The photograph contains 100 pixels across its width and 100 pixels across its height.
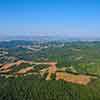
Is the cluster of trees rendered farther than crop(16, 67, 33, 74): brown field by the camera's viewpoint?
No

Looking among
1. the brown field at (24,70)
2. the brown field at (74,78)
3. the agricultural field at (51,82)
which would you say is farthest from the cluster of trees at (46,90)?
the brown field at (24,70)

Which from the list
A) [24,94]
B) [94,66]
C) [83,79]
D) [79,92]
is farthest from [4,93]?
[94,66]

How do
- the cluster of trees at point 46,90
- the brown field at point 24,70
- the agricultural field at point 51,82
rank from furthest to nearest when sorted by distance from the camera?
the brown field at point 24,70 → the agricultural field at point 51,82 → the cluster of trees at point 46,90

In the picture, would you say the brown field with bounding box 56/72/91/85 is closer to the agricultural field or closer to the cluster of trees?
the agricultural field

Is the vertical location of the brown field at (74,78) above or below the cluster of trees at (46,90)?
above

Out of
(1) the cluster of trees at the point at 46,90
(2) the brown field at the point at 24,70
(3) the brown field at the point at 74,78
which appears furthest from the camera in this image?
(2) the brown field at the point at 24,70

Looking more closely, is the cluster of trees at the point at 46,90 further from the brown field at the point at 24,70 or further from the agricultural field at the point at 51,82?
the brown field at the point at 24,70

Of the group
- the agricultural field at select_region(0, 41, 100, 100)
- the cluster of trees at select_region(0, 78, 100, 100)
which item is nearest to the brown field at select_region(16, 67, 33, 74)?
the agricultural field at select_region(0, 41, 100, 100)

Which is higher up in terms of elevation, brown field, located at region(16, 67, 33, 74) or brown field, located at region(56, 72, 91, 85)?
brown field, located at region(56, 72, 91, 85)

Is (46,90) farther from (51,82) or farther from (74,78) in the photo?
(74,78)

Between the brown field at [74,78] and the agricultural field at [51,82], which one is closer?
the agricultural field at [51,82]
